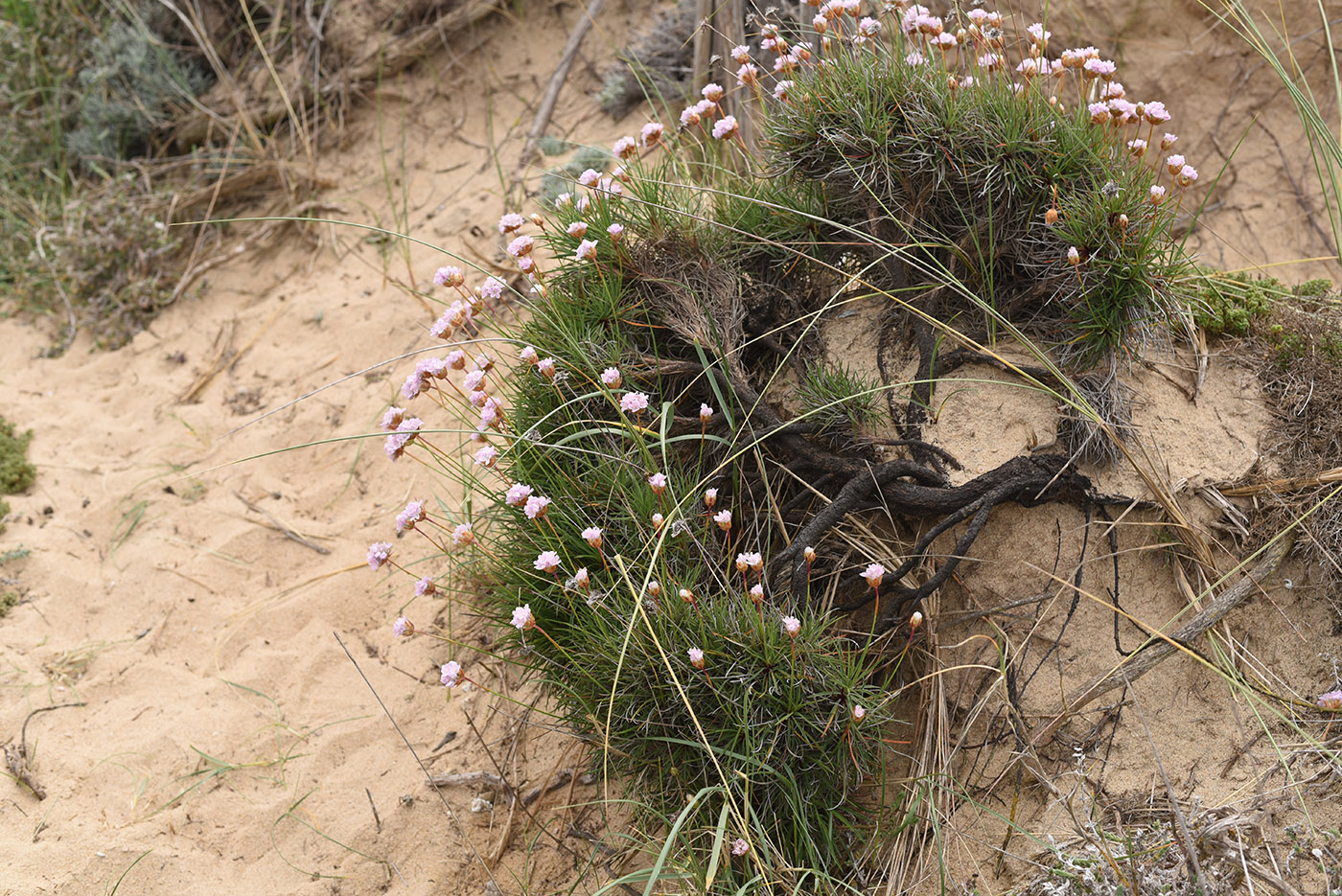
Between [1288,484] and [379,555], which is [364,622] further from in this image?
[1288,484]

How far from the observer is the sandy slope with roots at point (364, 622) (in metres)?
2.26

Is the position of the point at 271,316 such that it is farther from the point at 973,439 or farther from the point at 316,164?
the point at 973,439

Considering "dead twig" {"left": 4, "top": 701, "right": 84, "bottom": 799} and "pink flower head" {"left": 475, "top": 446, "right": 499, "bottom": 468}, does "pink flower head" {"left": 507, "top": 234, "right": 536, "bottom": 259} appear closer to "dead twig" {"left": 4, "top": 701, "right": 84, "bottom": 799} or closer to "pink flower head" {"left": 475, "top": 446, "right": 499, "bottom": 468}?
"pink flower head" {"left": 475, "top": 446, "right": 499, "bottom": 468}

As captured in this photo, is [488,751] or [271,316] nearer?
[488,751]

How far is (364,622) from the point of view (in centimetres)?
312

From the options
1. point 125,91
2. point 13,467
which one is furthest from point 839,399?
point 125,91

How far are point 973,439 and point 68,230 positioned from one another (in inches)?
184

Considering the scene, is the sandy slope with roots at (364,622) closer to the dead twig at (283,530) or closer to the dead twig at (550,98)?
the dead twig at (283,530)

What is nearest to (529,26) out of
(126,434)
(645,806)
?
(126,434)

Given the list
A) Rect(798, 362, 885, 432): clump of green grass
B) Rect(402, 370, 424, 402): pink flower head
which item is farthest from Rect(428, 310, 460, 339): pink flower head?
Rect(798, 362, 885, 432): clump of green grass

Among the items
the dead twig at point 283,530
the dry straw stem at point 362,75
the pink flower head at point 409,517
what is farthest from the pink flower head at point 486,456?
the dry straw stem at point 362,75

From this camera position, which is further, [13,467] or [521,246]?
[13,467]

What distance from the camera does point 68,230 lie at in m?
4.80

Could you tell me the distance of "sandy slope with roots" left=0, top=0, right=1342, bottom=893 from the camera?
226 centimetres
